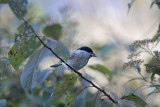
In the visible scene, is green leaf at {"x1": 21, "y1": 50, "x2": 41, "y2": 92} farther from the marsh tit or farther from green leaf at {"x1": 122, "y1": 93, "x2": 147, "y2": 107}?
the marsh tit

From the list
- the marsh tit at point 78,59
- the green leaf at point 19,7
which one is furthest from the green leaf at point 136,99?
the marsh tit at point 78,59

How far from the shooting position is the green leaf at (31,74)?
1.45 metres

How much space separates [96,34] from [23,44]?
3.75 metres

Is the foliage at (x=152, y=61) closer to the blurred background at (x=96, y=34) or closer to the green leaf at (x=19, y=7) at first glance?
the blurred background at (x=96, y=34)

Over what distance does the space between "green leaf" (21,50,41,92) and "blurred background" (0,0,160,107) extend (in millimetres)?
243

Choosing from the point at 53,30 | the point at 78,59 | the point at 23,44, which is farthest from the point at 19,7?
the point at 78,59

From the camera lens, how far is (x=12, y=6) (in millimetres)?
1237

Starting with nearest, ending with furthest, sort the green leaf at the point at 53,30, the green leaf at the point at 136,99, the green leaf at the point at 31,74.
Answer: the green leaf at the point at 136,99
the green leaf at the point at 31,74
the green leaf at the point at 53,30

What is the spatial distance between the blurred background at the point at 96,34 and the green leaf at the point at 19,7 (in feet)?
0.62

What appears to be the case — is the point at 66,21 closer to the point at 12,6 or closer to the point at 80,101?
the point at 80,101

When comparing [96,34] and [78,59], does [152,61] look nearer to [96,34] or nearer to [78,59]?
[78,59]

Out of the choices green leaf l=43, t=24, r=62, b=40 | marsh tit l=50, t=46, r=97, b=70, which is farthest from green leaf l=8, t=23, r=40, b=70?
marsh tit l=50, t=46, r=97, b=70

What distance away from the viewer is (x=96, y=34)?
505 centimetres

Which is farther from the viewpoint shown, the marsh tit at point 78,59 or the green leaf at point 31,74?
the marsh tit at point 78,59
